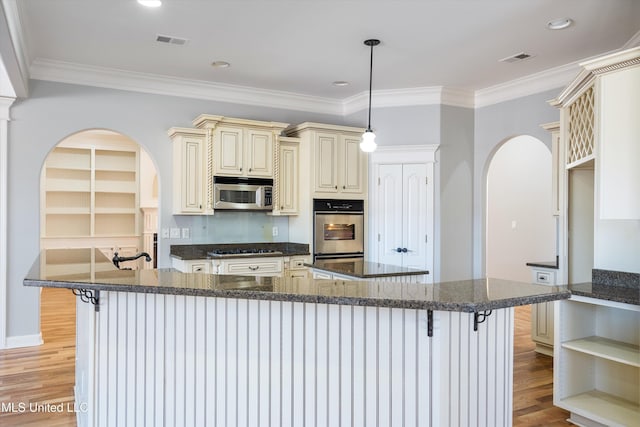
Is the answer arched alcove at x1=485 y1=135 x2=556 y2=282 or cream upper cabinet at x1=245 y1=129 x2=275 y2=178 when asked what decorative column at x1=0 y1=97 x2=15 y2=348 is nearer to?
cream upper cabinet at x1=245 y1=129 x2=275 y2=178

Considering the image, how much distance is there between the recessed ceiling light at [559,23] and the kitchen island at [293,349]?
2.39 meters

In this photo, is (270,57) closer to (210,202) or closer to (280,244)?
(210,202)

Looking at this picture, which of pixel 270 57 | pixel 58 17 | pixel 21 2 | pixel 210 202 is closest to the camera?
pixel 21 2

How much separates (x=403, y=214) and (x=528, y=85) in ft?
6.39

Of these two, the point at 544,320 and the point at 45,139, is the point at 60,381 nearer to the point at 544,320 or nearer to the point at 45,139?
the point at 45,139

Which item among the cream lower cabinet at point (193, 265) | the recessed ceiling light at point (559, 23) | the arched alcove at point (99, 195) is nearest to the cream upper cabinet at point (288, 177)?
the cream lower cabinet at point (193, 265)

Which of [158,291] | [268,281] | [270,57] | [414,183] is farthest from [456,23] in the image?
[158,291]

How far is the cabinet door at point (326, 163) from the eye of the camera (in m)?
5.48

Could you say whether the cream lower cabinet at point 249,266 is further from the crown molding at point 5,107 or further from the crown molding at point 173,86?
the crown molding at point 5,107

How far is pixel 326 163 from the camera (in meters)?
5.53

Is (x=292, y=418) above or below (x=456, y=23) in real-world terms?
below

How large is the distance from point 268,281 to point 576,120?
8.30ft

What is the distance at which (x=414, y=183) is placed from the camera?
5.56 meters

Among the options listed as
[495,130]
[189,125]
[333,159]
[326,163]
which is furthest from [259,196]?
[495,130]
